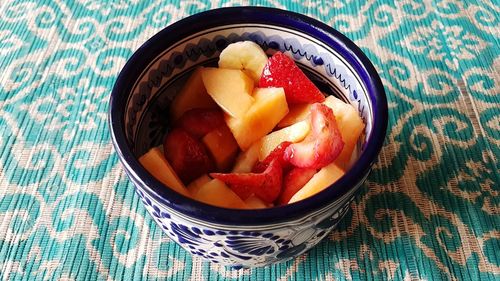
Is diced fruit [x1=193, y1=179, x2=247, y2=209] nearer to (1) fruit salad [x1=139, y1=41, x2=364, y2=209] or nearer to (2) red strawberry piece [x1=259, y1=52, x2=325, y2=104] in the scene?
(1) fruit salad [x1=139, y1=41, x2=364, y2=209]

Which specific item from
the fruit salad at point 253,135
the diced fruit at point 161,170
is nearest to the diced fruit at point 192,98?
the fruit salad at point 253,135

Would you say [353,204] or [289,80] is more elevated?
[289,80]

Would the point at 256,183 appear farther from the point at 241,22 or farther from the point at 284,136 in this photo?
the point at 241,22

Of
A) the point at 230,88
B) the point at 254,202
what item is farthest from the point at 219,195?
the point at 230,88

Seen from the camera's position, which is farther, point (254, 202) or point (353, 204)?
point (353, 204)

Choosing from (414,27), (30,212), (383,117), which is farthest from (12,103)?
(414,27)

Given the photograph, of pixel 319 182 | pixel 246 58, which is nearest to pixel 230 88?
pixel 246 58

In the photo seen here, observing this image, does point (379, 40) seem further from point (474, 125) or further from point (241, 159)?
point (241, 159)

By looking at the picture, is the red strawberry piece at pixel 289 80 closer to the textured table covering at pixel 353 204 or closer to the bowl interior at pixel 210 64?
the bowl interior at pixel 210 64
